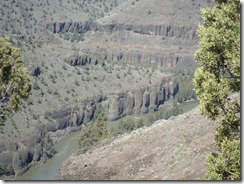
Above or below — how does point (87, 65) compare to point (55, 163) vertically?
above

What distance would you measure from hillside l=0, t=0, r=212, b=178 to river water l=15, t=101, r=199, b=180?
1244mm

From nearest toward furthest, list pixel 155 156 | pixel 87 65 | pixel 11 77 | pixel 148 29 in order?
1. pixel 11 77
2. pixel 155 156
3. pixel 87 65
4. pixel 148 29

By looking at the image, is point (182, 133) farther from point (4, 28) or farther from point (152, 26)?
point (152, 26)

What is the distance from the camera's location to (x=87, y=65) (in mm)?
116812

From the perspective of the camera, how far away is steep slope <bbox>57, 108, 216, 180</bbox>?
851 inches

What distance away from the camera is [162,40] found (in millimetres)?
182375

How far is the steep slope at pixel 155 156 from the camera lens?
21612 millimetres

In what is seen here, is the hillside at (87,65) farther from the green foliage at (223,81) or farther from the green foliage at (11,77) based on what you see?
the green foliage at (223,81)

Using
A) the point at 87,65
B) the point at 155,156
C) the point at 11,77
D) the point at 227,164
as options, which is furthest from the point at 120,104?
the point at 227,164

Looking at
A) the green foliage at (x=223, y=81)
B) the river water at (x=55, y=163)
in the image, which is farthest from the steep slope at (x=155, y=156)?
the river water at (x=55, y=163)

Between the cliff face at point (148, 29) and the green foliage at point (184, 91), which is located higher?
the cliff face at point (148, 29)

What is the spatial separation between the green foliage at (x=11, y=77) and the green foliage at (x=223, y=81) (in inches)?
404

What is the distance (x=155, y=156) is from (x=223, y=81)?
12853 mm

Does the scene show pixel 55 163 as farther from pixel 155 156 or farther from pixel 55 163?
pixel 155 156
